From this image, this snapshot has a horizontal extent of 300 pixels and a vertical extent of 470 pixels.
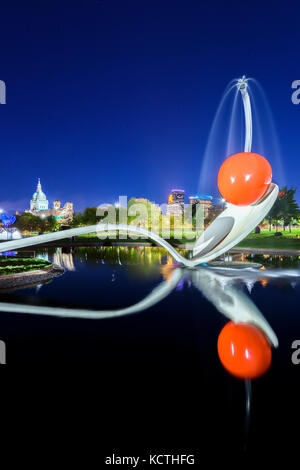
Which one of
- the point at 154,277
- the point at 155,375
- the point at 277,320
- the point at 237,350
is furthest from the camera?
the point at 154,277

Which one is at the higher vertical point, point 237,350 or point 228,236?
point 228,236

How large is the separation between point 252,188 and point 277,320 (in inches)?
238

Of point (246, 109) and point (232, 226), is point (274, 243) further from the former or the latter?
point (246, 109)

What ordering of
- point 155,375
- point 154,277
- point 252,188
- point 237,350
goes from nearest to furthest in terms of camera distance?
point 155,375
point 237,350
point 252,188
point 154,277

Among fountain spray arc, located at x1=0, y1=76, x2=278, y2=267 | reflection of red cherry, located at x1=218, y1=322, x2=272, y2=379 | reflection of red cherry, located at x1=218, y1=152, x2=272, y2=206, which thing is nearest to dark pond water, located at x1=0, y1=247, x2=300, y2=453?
reflection of red cherry, located at x1=218, y1=322, x2=272, y2=379

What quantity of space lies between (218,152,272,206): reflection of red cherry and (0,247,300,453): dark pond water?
391cm

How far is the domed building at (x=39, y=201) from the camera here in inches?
7230

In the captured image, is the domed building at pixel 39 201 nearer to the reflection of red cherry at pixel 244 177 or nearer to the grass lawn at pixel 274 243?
the grass lawn at pixel 274 243

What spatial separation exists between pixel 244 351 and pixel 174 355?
127cm

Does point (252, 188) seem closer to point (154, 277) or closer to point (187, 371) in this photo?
point (154, 277)

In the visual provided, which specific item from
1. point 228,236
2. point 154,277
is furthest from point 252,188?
point 154,277

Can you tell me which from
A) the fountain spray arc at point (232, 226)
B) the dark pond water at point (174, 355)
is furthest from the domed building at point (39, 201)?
the dark pond water at point (174, 355)
